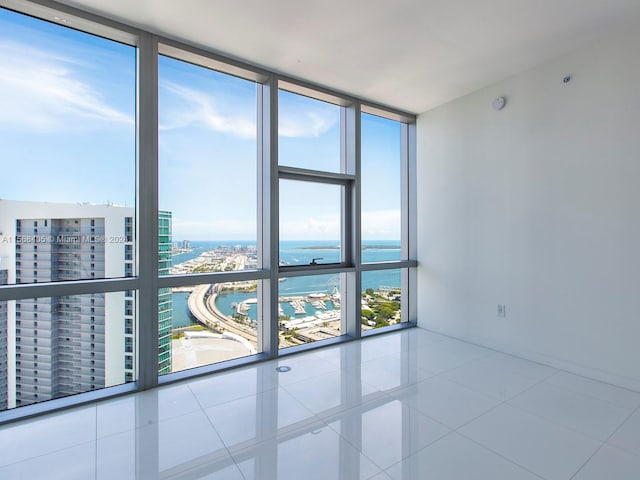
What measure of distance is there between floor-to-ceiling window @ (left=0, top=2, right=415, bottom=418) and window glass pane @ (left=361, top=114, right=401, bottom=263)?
5 centimetres

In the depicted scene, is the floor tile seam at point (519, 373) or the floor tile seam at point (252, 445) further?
the floor tile seam at point (519, 373)

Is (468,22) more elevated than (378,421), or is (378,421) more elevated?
Answer: (468,22)

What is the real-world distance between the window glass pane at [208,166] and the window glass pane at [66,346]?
0.62 meters

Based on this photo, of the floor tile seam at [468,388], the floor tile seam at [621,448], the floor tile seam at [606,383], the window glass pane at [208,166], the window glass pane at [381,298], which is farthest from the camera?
the window glass pane at [381,298]

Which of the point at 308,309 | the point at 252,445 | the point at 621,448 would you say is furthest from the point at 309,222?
the point at 621,448

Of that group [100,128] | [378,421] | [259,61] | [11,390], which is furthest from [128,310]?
[259,61]

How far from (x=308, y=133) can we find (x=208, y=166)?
1.21 metres

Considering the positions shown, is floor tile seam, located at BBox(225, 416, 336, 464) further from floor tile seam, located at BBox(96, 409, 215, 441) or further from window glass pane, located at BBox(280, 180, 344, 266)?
window glass pane, located at BBox(280, 180, 344, 266)

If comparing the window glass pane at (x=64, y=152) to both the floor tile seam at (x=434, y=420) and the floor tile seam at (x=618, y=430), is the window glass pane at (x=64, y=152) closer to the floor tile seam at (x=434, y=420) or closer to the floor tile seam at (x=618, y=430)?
the floor tile seam at (x=434, y=420)

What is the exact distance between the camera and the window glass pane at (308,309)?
3439mm

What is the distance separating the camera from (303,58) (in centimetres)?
296

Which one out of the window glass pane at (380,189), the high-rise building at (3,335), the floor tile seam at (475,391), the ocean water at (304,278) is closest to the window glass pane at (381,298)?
the ocean water at (304,278)

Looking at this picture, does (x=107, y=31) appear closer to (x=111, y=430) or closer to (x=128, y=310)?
(x=128, y=310)

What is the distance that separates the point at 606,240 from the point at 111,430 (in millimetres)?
3955
